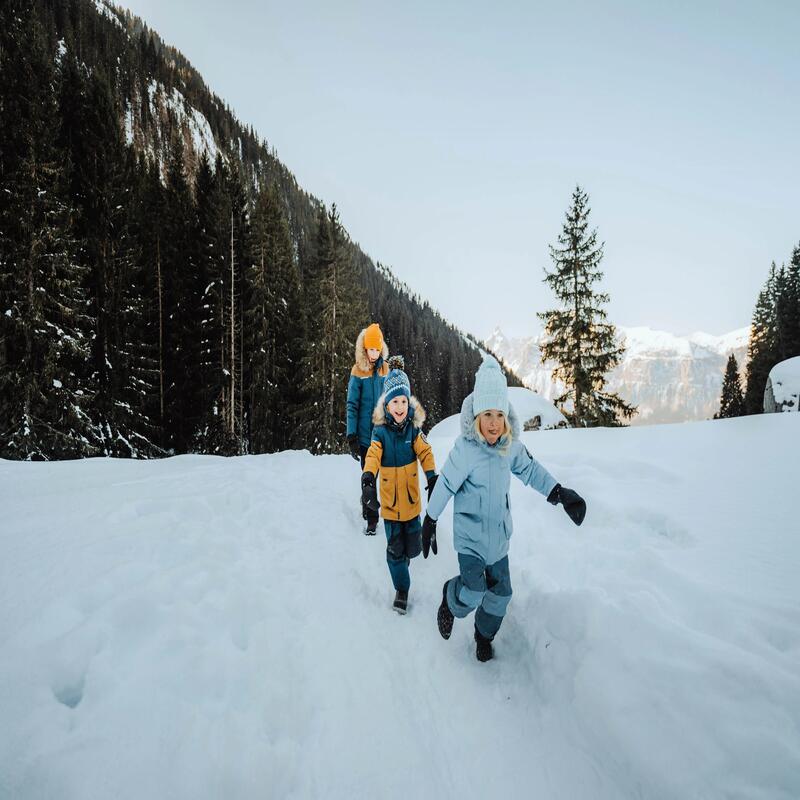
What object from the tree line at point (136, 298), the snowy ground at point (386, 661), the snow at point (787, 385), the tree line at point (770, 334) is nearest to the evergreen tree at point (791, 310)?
the tree line at point (770, 334)

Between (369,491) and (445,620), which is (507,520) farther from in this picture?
(369,491)

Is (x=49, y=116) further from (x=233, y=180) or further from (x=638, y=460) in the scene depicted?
(x=638, y=460)

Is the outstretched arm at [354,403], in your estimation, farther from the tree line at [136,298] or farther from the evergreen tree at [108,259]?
the evergreen tree at [108,259]

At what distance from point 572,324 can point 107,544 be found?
18352mm

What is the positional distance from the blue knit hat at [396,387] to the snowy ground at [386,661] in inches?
75.7

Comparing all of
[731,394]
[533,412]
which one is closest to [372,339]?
[533,412]

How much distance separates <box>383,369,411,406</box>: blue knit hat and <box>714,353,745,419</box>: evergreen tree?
39.4 meters

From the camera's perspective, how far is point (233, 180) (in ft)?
62.5

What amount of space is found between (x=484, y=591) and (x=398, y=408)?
1731 millimetres

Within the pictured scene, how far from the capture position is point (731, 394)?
118 feet

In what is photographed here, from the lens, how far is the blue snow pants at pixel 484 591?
278 centimetres

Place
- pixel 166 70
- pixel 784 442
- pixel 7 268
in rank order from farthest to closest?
pixel 166 70 < pixel 7 268 < pixel 784 442

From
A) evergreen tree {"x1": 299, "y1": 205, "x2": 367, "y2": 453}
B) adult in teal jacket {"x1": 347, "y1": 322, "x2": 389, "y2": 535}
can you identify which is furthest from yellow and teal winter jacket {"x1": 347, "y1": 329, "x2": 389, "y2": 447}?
evergreen tree {"x1": 299, "y1": 205, "x2": 367, "y2": 453}

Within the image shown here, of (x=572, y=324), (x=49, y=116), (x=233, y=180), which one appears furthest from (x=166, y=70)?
(x=572, y=324)
